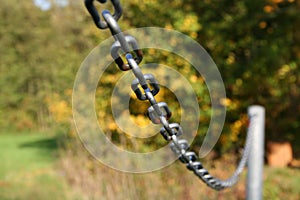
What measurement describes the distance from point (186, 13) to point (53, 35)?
1249 centimetres

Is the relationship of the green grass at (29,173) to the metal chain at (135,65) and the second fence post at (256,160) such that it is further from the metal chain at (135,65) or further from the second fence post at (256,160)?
the metal chain at (135,65)

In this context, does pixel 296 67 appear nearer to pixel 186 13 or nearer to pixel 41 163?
pixel 186 13

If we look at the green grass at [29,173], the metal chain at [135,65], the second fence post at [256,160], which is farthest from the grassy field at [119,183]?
the metal chain at [135,65]

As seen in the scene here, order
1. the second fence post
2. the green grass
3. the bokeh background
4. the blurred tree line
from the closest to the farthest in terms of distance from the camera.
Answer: the second fence post < the bokeh background < the blurred tree line < the green grass

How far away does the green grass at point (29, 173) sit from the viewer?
558 cm

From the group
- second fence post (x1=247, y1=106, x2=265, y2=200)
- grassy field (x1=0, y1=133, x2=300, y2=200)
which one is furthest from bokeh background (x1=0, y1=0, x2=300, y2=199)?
second fence post (x1=247, y1=106, x2=265, y2=200)

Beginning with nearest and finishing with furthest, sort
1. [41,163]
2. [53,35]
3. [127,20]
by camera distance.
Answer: [127,20], [41,163], [53,35]

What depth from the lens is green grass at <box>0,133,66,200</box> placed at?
5578 millimetres

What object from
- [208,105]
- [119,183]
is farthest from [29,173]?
[208,105]

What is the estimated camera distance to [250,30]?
18.6 feet

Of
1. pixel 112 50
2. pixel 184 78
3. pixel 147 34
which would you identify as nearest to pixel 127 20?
pixel 147 34

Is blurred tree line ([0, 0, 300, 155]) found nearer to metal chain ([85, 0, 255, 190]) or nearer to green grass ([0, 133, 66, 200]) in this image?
green grass ([0, 133, 66, 200])

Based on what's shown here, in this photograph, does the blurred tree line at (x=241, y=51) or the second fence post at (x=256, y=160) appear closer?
the second fence post at (x=256, y=160)

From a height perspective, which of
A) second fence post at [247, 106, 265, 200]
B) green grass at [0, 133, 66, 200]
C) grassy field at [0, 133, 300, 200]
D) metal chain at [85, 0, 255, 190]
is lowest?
metal chain at [85, 0, 255, 190]
